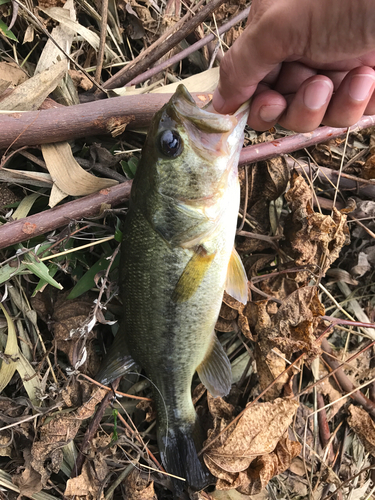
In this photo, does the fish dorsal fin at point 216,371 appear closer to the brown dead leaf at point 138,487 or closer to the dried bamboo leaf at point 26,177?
the brown dead leaf at point 138,487

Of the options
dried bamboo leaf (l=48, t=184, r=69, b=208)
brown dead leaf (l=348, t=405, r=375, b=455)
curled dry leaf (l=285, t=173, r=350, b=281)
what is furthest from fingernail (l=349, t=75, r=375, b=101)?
brown dead leaf (l=348, t=405, r=375, b=455)

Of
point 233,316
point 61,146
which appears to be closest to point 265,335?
point 233,316

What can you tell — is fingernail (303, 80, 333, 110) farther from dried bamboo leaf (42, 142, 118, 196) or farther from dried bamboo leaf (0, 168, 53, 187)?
dried bamboo leaf (0, 168, 53, 187)

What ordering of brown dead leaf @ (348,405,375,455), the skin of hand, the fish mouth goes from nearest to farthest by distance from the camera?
the skin of hand
the fish mouth
brown dead leaf @ (348,405,375,455)

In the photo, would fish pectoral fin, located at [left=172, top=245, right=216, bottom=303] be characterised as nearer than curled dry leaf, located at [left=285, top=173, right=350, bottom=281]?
Yes

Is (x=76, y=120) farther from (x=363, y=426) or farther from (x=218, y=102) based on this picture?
(x=363, y=426)

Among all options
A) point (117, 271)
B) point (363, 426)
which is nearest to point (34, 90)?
point (117, 271)
